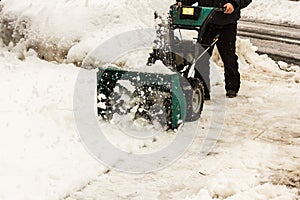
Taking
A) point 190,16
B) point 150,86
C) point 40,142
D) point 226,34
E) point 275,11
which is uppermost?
point 190,16

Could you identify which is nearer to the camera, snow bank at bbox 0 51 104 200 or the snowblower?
snow bank at bbox 0 51 104 200

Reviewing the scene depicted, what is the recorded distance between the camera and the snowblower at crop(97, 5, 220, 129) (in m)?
4.96

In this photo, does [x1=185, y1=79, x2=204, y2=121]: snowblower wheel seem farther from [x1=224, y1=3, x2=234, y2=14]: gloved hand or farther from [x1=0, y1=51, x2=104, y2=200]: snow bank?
[x1=0, y1=51, x2=104, y2=200]: snow bank

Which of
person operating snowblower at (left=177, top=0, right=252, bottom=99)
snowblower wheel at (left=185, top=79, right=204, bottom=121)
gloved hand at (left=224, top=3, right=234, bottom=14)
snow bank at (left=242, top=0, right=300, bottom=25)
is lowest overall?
snow bank at (left=242, top=0, right=300, bottom=25)

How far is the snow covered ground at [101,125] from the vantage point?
3.93 m

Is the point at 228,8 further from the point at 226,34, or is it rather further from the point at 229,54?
the point at 229,54

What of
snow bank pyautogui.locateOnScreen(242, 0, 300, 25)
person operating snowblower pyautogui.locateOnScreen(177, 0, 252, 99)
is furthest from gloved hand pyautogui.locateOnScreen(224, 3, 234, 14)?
snow bank pyautogui.locateOnScreen(242, 0, 300, 25)

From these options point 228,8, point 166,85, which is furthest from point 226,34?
point 166,85

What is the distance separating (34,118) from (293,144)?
2645mm

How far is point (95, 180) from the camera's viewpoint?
13.5 feet

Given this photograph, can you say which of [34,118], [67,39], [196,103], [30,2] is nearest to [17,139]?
[34,118]

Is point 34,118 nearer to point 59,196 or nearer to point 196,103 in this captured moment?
point 59,196

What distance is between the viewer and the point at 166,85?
16.1ft

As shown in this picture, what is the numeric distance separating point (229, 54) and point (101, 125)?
2.05 m
